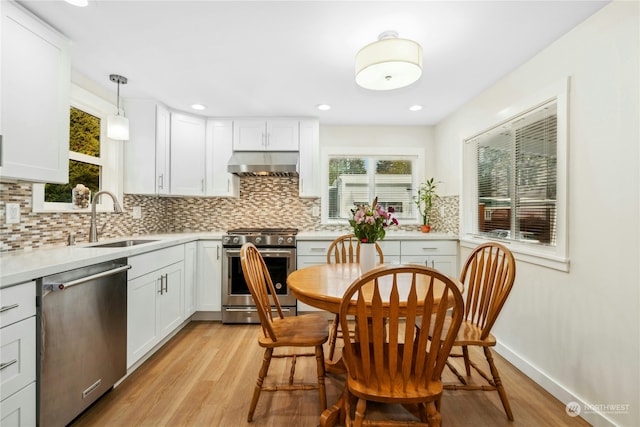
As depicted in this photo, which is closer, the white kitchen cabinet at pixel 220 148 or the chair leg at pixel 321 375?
the chair leg at pixel 321 375

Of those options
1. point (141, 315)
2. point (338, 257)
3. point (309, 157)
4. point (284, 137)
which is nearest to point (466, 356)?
point (338, 257)

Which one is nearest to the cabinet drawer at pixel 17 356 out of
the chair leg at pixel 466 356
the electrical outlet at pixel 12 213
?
the electrical outlet at pixel 12 213

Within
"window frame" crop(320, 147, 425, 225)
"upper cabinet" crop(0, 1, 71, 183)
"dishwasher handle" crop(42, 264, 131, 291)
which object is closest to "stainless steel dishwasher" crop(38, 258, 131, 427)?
"dishwasher handle" crop(42, 264, 131, 291)

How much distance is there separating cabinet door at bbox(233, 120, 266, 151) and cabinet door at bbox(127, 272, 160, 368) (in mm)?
1786

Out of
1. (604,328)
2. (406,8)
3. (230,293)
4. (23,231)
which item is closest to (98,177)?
(23,231)

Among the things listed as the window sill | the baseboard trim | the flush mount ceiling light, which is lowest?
the baseboard trim

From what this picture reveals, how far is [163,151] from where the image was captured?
3.25 meters

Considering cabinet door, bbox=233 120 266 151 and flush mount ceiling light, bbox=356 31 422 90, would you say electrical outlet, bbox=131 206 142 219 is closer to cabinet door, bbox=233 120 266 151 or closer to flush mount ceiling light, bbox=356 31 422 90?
cabinet door, bbox=233 120 266 151

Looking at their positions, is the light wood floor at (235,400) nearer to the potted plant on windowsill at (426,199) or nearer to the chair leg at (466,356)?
the chair leg at (466,356)

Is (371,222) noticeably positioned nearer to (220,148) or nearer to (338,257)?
(338,257)

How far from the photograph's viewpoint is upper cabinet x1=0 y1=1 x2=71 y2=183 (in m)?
1.62

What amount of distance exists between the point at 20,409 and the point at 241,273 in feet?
6.53

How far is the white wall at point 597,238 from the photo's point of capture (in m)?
1.50

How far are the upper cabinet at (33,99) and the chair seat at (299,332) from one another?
5.45 ft
